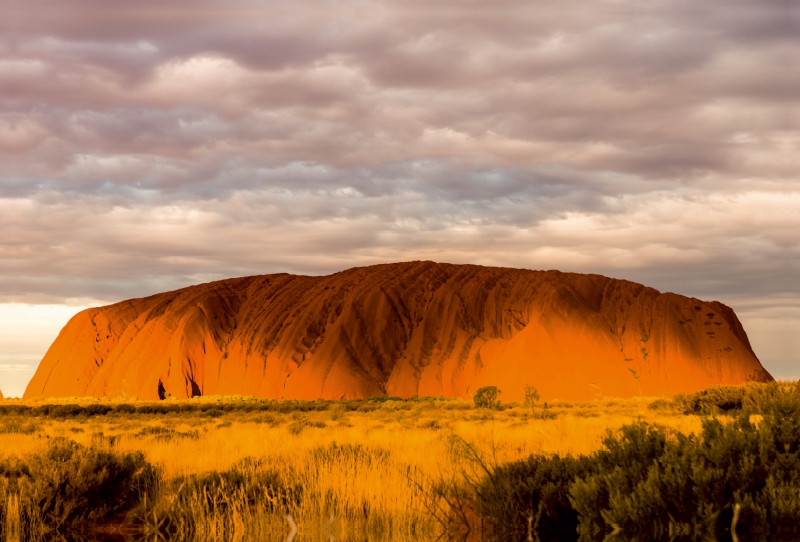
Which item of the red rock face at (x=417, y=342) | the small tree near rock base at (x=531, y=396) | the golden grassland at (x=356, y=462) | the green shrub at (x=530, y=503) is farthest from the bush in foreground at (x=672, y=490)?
the red rock face at (x=417, y=342)

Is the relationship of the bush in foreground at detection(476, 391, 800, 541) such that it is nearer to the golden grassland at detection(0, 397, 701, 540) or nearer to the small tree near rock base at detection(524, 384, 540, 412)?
the golden grassland at detection(0, 397, 701, 540)

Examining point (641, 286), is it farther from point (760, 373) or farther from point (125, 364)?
point (125, 364)

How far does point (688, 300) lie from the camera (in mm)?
80688

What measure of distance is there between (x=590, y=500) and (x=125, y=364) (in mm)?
82679

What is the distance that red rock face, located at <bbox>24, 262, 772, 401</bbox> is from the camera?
69.4m

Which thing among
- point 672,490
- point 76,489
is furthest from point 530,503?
point 76,489

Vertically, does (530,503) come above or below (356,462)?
above

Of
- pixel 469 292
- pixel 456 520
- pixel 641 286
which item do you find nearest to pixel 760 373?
pixel 641 286

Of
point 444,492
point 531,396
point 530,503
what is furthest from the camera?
point 531,396

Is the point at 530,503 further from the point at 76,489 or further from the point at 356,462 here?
the point at 76,489

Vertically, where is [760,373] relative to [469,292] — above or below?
below

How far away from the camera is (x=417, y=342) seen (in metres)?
75.8

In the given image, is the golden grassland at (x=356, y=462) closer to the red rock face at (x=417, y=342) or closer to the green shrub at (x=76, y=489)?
the green shrub at (x=76, y=489)

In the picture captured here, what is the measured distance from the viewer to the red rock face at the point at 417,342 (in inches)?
2731
